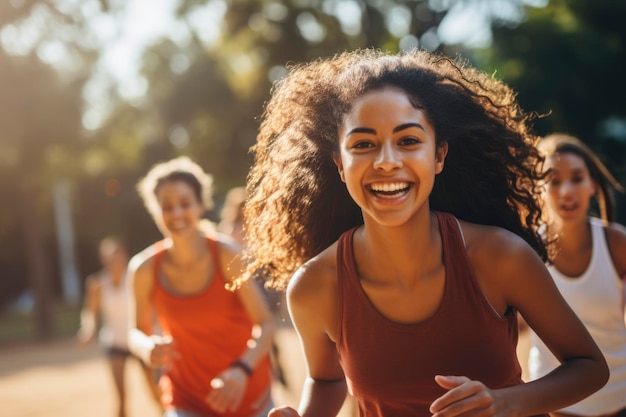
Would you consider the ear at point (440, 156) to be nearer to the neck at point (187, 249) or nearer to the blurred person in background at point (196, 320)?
the blurred person in background at point (196, 320)

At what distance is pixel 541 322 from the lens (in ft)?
8.65

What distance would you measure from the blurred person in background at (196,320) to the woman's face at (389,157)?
1925mm

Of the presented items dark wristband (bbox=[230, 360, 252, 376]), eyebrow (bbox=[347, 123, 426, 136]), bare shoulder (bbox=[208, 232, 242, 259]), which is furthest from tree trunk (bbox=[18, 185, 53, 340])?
eyebrow (bbox=[347, 123, 426, 136])

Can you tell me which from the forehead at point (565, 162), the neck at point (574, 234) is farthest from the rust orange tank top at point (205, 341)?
the forehead at point (565, 162)

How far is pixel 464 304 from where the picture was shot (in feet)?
8.79

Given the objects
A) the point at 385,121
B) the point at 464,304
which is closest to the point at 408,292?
the point at 464,304

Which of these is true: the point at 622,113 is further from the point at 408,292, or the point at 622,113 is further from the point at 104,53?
the point at 408,292

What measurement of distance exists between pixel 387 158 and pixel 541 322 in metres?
0.69

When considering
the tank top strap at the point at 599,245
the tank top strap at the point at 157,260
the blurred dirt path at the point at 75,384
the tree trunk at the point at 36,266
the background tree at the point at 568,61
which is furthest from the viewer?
the tree trunk at the point at 36,266

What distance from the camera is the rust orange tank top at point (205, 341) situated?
486 centimetres

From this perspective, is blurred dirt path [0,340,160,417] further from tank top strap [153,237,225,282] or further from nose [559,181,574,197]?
nose [559,181,574,197]

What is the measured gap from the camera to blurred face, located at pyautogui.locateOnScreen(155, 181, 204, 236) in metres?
5.32

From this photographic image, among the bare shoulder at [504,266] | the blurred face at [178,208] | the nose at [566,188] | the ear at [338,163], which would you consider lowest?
the bare shoulder at [504,266]

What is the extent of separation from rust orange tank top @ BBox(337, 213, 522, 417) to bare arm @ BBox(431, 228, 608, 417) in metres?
0.07
